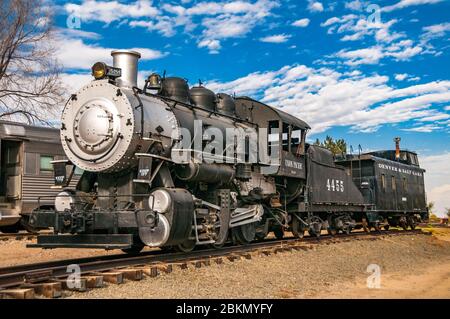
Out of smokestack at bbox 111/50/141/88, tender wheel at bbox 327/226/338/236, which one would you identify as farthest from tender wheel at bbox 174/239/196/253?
tender wheel at bbox 327/226/338/236

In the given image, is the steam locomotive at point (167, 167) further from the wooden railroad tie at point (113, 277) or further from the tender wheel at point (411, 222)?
the tender wheel at point (411, 222)

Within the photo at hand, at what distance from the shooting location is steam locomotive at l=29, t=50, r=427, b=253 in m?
8.84

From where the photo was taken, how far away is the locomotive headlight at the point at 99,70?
966 cm

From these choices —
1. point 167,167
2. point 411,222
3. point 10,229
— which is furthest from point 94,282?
point 411,222

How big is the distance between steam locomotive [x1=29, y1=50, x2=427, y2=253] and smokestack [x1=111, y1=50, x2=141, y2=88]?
21 millimetres

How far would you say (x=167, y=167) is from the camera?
984 centimetres

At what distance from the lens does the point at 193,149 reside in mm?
10297

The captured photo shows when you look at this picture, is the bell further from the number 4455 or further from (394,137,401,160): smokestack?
(394,137,401,160): smokestack

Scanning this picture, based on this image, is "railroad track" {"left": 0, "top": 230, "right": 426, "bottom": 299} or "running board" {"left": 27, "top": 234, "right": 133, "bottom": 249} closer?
"railroad track" {"left": 0, "top": 230, "right": 426, "bottom": 299}

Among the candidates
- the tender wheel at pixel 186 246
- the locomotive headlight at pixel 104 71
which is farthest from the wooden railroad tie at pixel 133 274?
the locomotive headlight at pixel 104 71

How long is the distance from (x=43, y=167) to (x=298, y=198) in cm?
891

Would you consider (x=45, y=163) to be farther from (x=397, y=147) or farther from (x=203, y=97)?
(x=397, y=147)

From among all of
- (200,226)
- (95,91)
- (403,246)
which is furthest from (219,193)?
(403,246)

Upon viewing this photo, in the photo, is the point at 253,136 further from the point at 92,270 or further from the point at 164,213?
the point at 92,270
